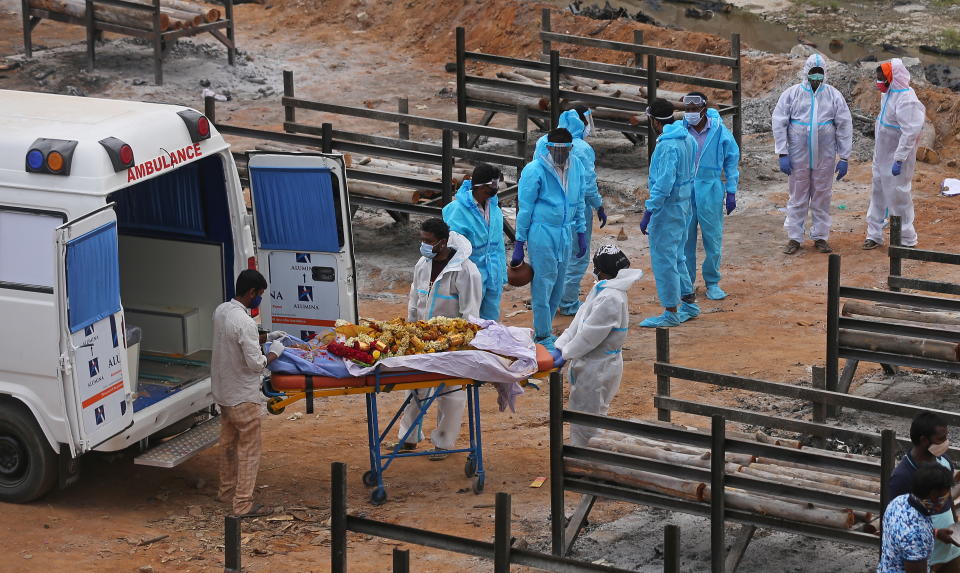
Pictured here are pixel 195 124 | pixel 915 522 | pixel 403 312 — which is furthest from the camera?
pixel 403 312

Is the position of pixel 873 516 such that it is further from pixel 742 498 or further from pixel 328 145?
pixel 328 145

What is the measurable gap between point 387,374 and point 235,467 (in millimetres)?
1272

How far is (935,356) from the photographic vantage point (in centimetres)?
985

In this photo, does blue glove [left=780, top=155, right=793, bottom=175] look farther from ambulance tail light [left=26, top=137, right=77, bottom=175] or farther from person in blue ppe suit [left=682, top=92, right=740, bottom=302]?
ambulance tail light [left=26, top=137, right=77, bottom=175]

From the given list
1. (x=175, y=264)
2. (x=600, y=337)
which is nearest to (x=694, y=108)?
(x=600, y=337)

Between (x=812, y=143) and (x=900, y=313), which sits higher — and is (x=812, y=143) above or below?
above

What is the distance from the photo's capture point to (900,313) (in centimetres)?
1046

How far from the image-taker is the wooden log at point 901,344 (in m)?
9.79

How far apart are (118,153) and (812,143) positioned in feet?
28.2

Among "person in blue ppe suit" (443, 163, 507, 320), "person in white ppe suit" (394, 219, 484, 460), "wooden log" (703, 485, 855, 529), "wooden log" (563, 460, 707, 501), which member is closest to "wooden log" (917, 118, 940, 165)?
"person in blue ppe suit" (443, 163, 507, 320)

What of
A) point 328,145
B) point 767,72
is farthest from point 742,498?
point 767,72

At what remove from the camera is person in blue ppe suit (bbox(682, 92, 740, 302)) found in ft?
43.9

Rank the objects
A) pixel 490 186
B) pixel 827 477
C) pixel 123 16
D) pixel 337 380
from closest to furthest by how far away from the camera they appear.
→ 1. pixel 827 477
2. pixel 337 380
3. pixel 490 186
4. pixel 123 16

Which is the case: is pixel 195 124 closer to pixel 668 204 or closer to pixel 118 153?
pixel 118 153
